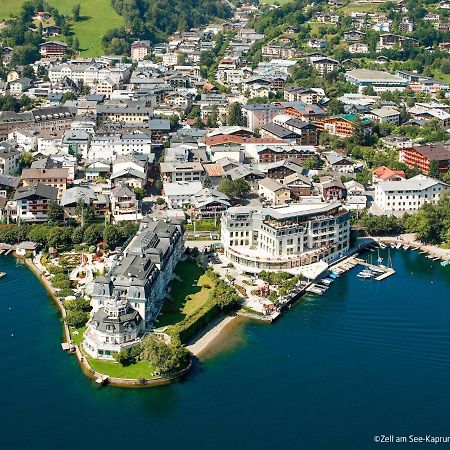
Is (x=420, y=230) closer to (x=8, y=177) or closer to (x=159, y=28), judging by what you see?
(x=8, y=177)

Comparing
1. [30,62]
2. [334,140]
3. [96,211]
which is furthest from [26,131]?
[30,62]

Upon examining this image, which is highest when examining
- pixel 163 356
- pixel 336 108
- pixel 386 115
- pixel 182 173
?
pixel 336 108

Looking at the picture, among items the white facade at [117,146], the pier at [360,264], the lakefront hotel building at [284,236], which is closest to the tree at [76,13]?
the white facade at [117,146]

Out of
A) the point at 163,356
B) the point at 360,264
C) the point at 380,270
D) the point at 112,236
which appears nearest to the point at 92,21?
the point at 112,236

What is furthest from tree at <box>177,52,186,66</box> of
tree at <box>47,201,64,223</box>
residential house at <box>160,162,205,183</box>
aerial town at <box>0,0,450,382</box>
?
tree at <box>47,201,64,223</box>

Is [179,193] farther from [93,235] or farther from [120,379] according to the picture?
[120,379]

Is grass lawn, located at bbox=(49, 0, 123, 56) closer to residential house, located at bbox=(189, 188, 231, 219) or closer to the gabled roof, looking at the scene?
the gabled roof

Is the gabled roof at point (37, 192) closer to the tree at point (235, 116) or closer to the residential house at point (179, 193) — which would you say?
the residential house at point (179, 193)
